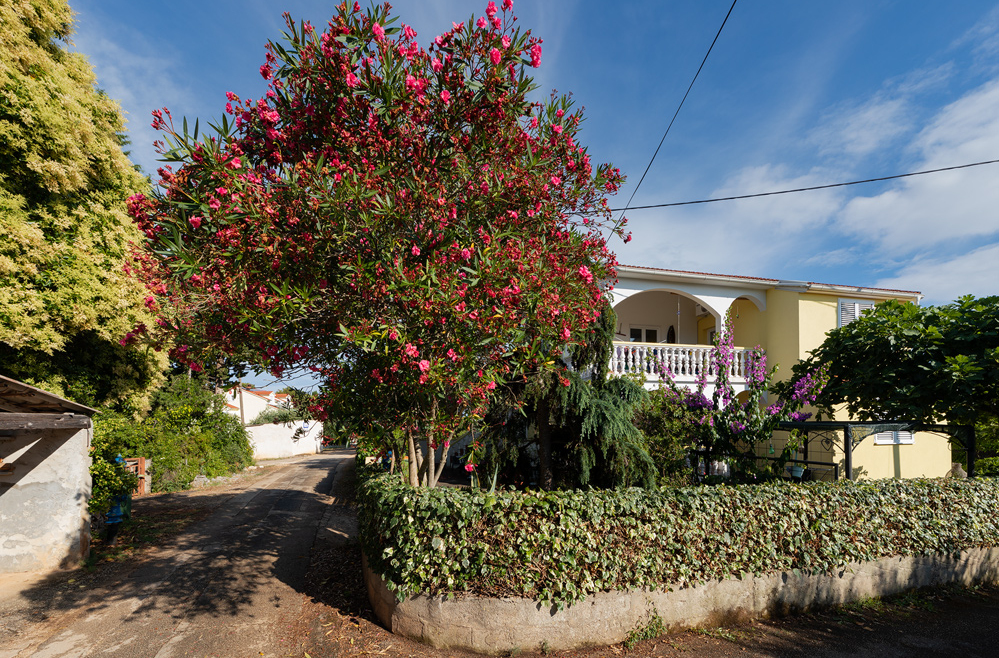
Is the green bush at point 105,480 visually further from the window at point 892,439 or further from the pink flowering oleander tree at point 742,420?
the window at point 892,439

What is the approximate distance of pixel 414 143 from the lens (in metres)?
5.23

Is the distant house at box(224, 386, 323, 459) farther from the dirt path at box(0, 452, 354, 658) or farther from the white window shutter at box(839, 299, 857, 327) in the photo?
the white window shutter at box(839, 299, 857, 327)

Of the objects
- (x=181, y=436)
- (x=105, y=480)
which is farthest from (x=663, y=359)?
(x=181, y=436)

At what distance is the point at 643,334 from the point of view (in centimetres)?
1786

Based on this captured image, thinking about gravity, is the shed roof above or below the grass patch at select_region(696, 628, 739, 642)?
above

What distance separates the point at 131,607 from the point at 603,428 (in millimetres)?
7215

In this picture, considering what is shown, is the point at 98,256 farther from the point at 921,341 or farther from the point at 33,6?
the point at 921,341

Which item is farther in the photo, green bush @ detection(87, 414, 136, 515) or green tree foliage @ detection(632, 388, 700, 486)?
green tree foliage @ detection(632, 388, 700, 486)

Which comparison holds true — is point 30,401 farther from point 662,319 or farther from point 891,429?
point 662,319

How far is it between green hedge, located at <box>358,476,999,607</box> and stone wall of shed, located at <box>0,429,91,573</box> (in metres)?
4.83

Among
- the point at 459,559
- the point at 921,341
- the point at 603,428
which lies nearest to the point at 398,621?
the point at 459,559

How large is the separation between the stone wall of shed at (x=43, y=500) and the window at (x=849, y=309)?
19188mm

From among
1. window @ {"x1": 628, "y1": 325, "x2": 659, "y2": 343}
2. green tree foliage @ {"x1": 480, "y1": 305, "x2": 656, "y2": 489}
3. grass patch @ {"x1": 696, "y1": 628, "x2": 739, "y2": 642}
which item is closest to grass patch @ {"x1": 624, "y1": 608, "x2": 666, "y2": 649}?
grass patch @ {"x1": 696, "y1": 628, "x2": 739, "y2": 642}

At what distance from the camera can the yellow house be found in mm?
13875
